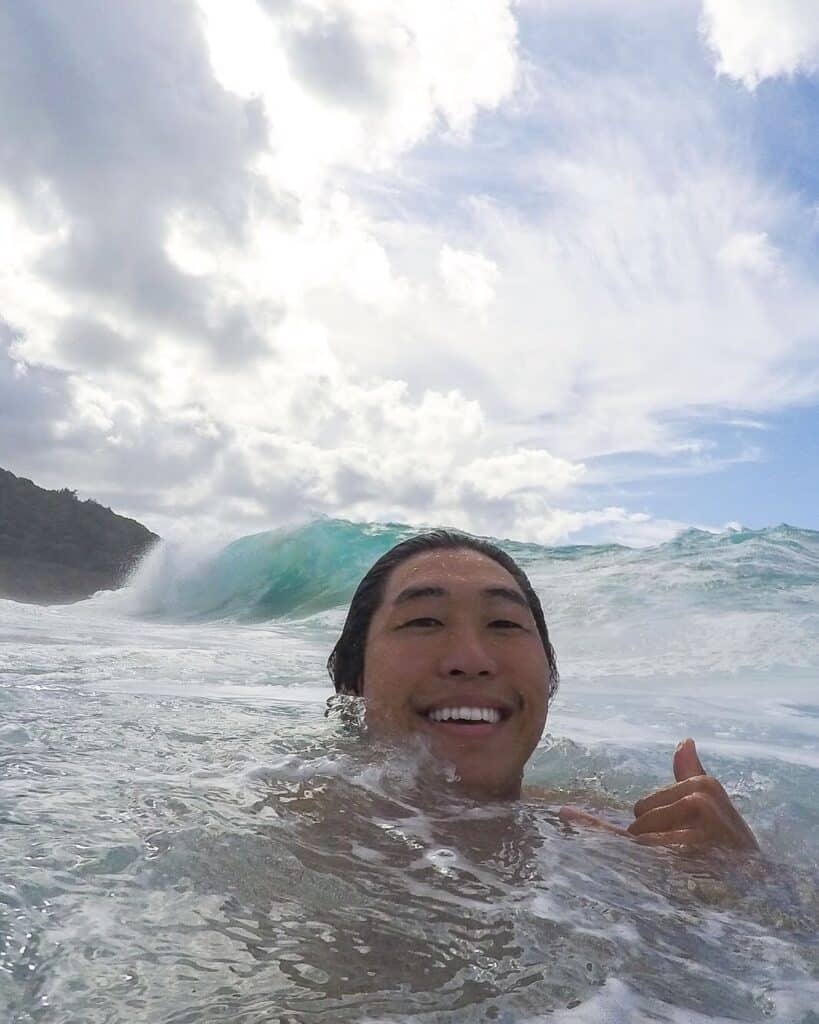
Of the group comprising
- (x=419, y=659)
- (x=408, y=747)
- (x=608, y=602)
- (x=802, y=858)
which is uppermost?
(x=608, y=602)

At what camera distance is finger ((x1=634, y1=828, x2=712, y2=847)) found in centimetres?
219

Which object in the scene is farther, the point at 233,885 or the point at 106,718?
the point at 106,718

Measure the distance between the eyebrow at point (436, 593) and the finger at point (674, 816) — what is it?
79 centimetres

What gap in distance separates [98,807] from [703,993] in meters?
1.35

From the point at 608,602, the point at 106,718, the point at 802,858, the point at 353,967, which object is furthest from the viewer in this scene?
the point at 608,602

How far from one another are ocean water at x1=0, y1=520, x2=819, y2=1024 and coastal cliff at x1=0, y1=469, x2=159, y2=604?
38.4 metres

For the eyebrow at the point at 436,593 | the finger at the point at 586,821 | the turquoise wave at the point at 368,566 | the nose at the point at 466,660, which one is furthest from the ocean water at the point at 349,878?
the turquoise wave at the point at 368,566

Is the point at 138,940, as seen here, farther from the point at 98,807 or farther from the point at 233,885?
the point at 98,807

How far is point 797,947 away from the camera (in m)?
1.65

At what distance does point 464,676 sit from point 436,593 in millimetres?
334

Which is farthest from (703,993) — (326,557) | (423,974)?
(326,557)

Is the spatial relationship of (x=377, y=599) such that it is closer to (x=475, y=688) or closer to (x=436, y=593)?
(x=436, y=593)

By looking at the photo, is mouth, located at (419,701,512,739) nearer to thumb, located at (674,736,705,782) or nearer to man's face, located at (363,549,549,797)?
man's face, located at (363,549,549,797)

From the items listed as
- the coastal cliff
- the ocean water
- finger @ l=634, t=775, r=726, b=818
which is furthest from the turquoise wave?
the coastal cliff
